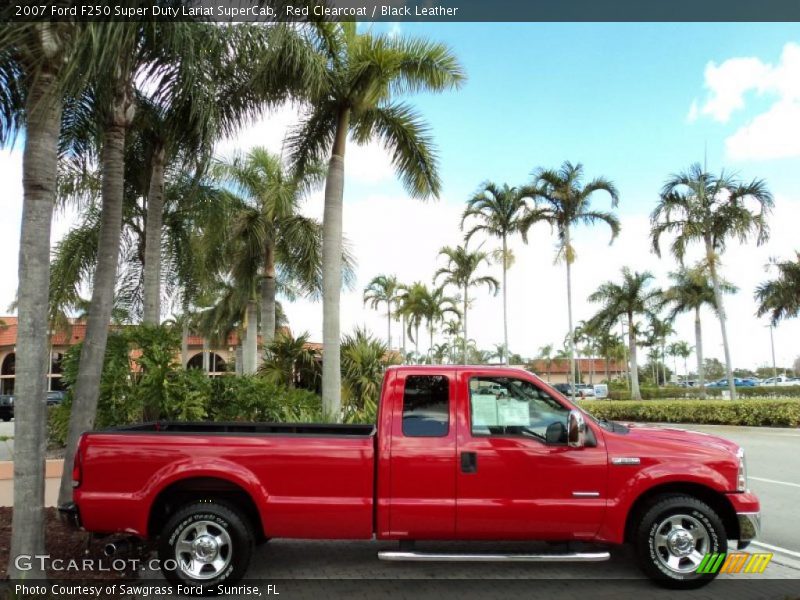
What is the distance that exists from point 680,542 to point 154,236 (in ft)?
33.4

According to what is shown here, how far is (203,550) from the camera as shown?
16.9 ft

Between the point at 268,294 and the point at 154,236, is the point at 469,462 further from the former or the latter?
the point at 268,294

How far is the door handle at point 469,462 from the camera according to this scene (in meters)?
5.20

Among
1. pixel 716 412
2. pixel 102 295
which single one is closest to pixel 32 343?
pixel 102 295

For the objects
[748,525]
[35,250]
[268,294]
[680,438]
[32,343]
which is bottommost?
[748,525]

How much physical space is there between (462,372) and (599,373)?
352 ft

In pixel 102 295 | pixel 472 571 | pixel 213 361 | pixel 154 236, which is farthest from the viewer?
pixel 213 361

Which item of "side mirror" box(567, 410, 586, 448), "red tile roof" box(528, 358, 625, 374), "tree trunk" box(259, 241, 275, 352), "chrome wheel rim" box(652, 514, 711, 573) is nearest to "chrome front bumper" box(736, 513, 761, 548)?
"chrome wheel rim" box(652, 514, 711, 573)

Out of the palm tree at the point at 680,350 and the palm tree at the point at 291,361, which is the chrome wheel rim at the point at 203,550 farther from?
the palm tree at the point at 680,350

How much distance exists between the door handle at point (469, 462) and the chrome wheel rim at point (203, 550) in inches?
78.6

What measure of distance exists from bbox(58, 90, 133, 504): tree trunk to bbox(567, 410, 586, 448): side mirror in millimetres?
5383

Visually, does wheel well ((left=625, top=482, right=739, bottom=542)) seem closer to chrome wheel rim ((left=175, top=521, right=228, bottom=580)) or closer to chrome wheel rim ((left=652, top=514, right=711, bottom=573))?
chrome wheel rim ((left=652, top=514, right=711, bottom=573))

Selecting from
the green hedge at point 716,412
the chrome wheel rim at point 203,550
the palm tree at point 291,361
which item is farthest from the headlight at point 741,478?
the green hedge at point 716,412

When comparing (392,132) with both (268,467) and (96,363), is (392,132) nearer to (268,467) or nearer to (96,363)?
(96,363)
